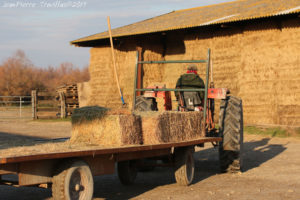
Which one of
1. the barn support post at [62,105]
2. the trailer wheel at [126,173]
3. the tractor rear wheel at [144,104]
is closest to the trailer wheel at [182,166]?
the trailer wheel at [126,173]

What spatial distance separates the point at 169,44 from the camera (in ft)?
73.7

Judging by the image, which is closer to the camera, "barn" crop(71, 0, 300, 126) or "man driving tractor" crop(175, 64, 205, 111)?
"man driving tractor" crop(175, 64, 205, 111)

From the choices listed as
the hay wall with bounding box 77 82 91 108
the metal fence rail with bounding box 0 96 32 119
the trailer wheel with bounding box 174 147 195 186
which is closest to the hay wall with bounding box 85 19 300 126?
the hay wall with bounding box 77 82 91 108

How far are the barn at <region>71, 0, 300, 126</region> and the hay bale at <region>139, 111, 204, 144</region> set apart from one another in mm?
9122

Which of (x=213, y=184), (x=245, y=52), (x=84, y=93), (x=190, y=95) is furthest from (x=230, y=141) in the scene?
(x=84, y=93)

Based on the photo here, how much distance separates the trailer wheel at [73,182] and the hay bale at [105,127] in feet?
3.22

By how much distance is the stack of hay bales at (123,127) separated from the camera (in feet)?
22.5

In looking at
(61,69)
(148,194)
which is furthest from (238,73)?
(61,69)

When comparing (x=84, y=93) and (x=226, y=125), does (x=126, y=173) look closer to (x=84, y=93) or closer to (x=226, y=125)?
(x=226, y=125)

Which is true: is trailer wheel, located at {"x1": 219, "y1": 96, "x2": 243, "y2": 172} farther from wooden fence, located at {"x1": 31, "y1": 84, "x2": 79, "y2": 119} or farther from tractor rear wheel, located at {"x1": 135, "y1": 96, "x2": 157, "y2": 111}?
wooden fence, located at {"x1": 31, "y1": 84, "x2": 79, "y2": 119}

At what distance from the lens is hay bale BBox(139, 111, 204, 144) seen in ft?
23.9

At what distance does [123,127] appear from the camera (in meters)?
6.85

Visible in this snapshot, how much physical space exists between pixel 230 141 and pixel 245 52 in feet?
32.1

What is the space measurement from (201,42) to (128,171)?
12.7 m
